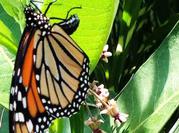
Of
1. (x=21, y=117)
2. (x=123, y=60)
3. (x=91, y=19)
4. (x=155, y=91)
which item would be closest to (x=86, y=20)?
(x=91, y=19)

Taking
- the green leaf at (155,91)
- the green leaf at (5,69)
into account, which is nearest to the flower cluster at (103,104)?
the green leaf at (155,91)

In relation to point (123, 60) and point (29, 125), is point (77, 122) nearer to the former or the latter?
point (29, 125)

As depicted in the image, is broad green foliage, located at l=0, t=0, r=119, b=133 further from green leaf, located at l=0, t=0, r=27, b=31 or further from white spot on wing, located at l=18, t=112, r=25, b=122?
white spot on wing, located at l=18, t=112, r=25, b=122

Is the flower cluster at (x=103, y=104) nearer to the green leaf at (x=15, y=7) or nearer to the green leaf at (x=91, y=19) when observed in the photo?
the green leaf at (x=91, y=19)

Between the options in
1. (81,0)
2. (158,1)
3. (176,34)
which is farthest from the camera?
(158,1)

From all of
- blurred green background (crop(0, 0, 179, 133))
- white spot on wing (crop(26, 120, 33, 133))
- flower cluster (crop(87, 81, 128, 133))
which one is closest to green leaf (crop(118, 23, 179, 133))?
blurred green background (crop(0, 0, 179, 133))

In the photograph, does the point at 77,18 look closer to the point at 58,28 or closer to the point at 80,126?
the point at 58,28

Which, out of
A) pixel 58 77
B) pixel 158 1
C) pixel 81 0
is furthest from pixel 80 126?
pixel 158 1

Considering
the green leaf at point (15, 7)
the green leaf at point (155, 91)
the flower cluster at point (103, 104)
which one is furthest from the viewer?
the green leaf at point (155, 91)
